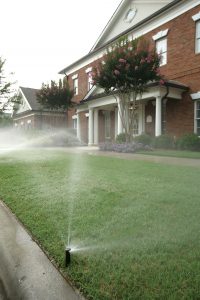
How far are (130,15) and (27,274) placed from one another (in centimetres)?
1983

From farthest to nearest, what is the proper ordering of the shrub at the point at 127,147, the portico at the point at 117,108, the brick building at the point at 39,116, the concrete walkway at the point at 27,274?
→ the brick building at the point at 39,116, the portico at the point at 117,108, the shrub at the point at 127,147, the concrete walkway at the point at 27,274

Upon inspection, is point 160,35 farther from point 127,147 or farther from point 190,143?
point 127,147

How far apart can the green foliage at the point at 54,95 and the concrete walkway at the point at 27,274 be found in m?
18.9

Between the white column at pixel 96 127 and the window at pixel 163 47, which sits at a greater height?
the window at pixel 163 47

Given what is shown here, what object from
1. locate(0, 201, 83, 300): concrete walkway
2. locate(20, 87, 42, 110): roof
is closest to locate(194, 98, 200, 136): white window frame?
locate(0, 201, 83, 300): concrete walkway

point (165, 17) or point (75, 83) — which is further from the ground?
point (165, 17)

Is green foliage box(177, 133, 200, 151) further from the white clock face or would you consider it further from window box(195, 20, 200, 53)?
the white clock face

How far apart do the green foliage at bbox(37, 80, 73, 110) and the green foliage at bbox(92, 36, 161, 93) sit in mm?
8336

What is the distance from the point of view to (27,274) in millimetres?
2330

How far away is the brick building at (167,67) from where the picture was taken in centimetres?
1409

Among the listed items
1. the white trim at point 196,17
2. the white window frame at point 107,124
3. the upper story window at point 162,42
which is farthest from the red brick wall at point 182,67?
→ the white window frame at point 107,124

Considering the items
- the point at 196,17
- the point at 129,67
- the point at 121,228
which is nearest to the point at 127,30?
the point at 196,17

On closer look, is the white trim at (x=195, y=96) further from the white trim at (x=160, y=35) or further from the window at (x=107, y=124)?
the window at (x=107, y=124)

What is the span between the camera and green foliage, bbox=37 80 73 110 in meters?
21.2
